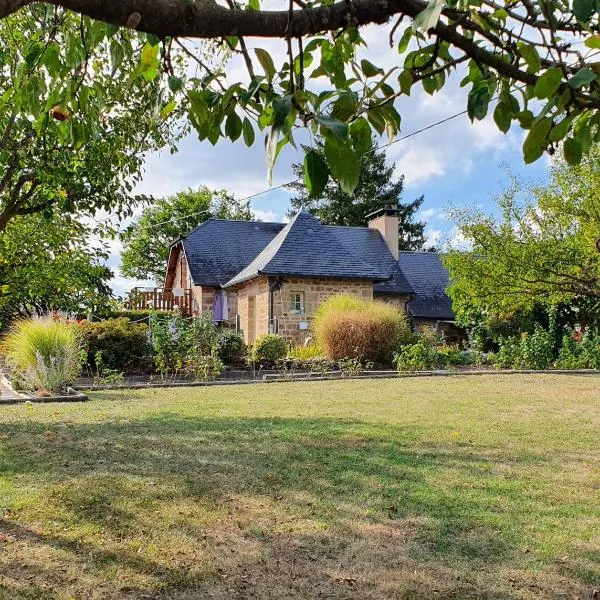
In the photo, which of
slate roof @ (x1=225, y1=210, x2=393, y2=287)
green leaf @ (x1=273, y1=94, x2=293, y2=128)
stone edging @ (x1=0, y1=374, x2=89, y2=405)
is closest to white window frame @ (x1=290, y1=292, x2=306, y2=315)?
slate roof @ (x1=225, y1=210, x2=393, y2=287)

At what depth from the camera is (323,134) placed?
4.55ft

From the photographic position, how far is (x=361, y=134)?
6.51 feet

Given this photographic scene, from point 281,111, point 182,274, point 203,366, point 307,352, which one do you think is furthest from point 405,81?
point 182,274

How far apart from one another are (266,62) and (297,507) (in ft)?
10.1

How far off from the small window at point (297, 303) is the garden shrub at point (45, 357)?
997 cm

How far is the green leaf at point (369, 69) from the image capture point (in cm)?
221

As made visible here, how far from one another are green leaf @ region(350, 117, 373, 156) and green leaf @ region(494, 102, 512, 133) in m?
0.61

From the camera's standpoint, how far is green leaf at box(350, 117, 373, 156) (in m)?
1.98

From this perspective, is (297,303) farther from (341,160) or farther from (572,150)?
(341,160)

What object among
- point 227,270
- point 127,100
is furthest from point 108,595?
point 227,270

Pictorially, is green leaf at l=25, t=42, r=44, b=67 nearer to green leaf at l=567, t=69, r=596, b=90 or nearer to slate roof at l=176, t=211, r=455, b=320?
green leaf at l=567, t=69, r=596, b=90

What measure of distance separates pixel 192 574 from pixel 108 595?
0.41 metres

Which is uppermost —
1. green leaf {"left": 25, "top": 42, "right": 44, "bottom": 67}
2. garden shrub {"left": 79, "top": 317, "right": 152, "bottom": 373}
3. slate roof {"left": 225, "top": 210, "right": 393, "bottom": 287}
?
slate roof {"left": 225, "top": 210, "right": 393, "bottom": 287}

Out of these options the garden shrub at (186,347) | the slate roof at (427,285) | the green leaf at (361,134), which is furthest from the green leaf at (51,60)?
the slate roof at (427,285)
